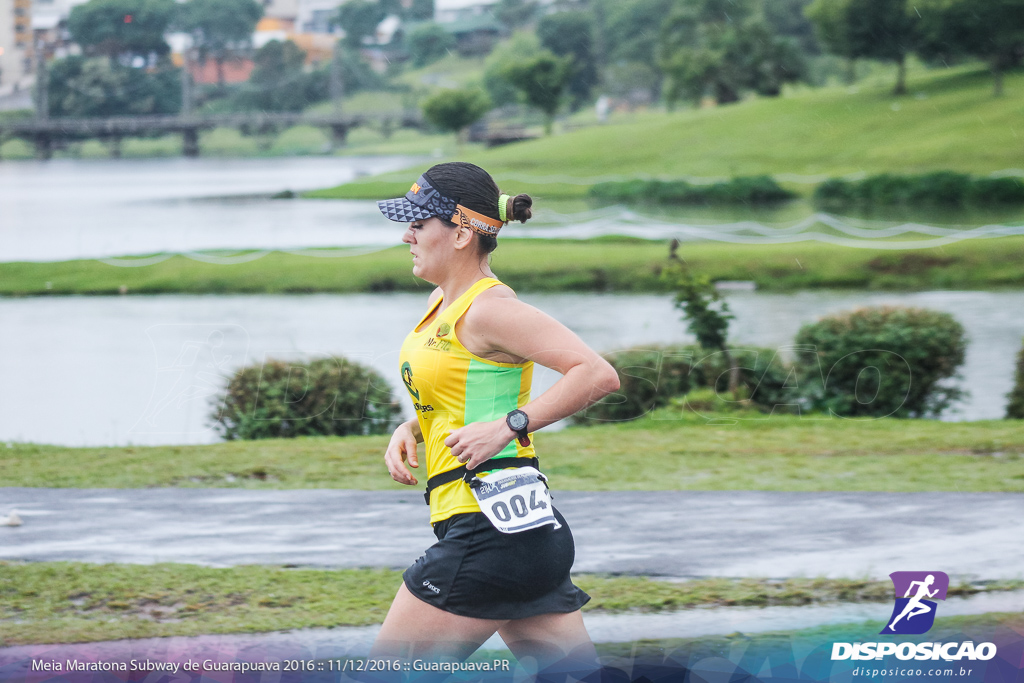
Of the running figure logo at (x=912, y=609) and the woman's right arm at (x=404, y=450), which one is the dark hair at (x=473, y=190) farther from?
the running figure logo at (x=912, y=609)

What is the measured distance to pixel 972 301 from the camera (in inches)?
795

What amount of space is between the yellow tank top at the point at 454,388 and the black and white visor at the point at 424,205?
0.68 ft

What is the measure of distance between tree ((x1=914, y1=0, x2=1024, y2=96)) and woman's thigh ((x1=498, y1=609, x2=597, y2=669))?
53171 millimetres

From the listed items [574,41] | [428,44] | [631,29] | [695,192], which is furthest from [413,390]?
[631,29]

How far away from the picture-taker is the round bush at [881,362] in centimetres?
998

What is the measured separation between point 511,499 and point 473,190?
804 mm

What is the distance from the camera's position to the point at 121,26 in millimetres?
36438

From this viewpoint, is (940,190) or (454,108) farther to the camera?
(454,108)

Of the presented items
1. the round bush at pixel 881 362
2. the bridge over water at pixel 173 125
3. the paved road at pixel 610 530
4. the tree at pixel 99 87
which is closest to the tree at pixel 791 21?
the bridge over water at pixel 173 125

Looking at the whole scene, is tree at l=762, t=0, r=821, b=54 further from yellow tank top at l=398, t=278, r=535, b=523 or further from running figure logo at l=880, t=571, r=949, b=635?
yellow tank top at l=398, t=278, r=535, b=523

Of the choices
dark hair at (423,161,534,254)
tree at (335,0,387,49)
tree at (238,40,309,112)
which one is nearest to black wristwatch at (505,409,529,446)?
dark hair at (423,161,534,254)

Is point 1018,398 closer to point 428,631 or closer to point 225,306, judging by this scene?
point 428,631

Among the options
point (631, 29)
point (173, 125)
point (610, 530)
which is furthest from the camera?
point (631, 29)

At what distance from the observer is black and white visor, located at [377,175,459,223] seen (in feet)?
9.12
